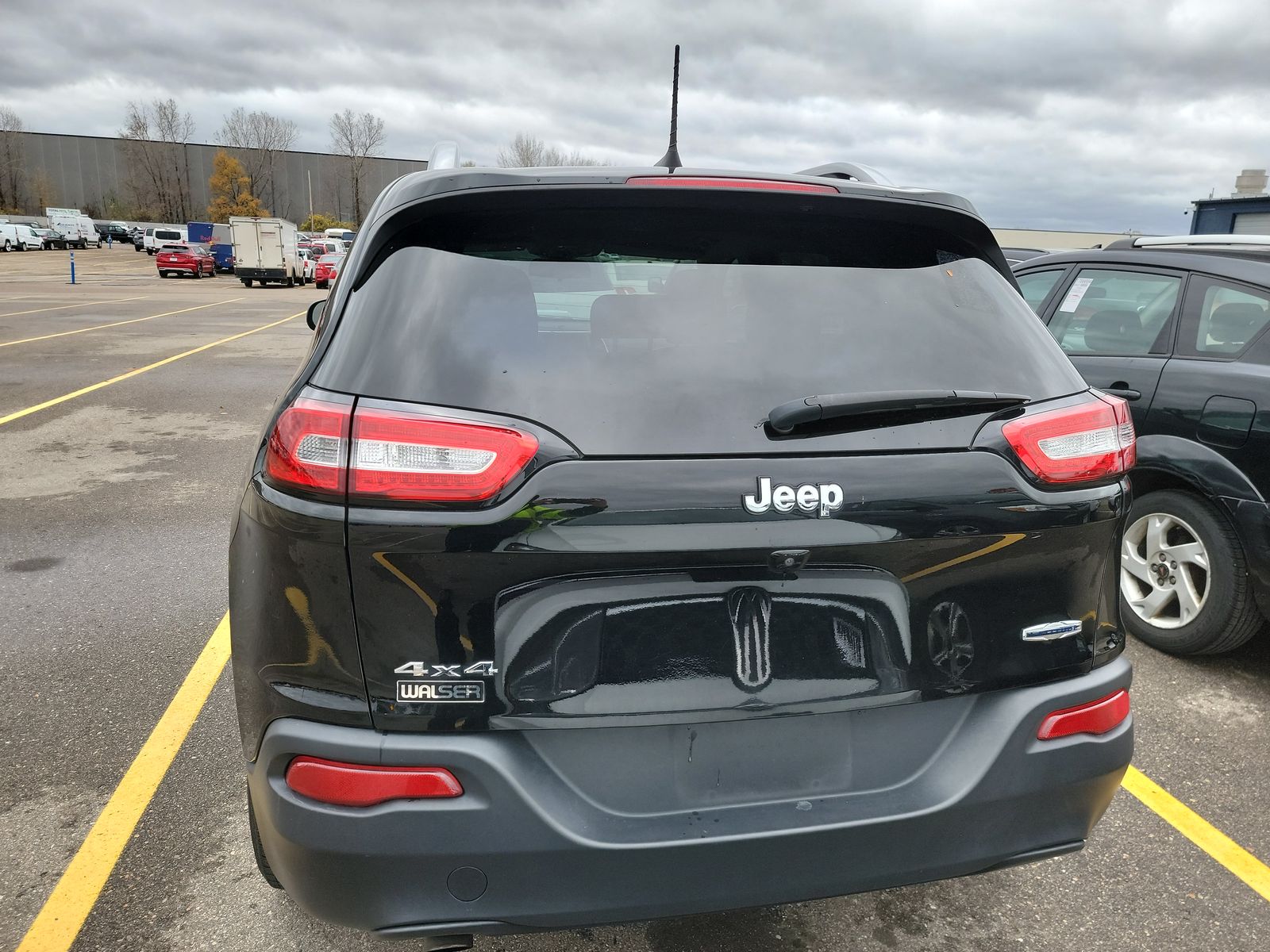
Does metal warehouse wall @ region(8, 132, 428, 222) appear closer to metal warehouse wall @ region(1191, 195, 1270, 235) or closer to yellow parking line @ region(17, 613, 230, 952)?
metal warehouse wall @ region(1191, 195, 1270, 235)

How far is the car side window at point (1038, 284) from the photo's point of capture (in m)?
4.97

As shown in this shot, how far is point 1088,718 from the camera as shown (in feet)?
6.37

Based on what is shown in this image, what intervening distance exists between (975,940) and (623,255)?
6.36 ft

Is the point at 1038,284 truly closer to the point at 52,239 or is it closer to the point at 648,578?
the point at 648,578

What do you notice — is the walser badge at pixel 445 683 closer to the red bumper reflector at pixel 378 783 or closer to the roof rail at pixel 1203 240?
the red bumper reflector at pixel 378 783

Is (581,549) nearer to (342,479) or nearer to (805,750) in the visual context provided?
(342,479)

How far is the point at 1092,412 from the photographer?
1995mm

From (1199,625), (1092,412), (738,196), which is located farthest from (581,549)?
(1199,625)

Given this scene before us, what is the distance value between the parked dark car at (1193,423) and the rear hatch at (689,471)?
6.72 feet

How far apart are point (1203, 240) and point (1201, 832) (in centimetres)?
299

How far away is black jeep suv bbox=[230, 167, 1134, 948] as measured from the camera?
65.0 inches

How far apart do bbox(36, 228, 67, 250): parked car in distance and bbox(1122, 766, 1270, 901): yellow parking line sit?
263ft

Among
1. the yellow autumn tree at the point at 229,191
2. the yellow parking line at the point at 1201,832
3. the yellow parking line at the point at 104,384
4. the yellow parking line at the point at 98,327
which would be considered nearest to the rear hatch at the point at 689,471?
the yellow parking line at the point at 1201,832

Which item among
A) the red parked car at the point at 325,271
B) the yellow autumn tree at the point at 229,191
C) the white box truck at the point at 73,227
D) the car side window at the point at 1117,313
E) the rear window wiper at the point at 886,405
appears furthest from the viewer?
the yellow autumn tree at the point at 229,191
